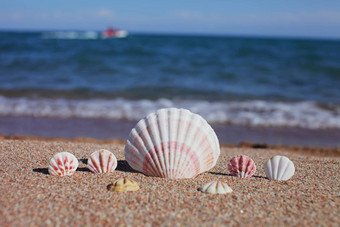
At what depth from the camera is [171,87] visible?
41.1 feet

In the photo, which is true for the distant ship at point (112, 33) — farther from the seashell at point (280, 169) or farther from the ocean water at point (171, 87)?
the seashell at point (280, 169)

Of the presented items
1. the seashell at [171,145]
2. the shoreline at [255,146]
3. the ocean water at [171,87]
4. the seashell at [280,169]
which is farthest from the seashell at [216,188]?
the ocean water at [171,87]

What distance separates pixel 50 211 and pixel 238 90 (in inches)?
415

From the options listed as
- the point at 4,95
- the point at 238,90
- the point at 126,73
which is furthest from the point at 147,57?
the point at 4,95

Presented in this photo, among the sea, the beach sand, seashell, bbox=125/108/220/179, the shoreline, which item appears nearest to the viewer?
the beach sand

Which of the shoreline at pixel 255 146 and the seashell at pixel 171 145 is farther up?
the seashell at pixel 171 145

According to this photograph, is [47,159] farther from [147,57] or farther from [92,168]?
[147,57]

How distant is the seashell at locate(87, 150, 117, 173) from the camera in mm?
3295

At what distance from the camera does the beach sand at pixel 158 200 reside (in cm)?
231

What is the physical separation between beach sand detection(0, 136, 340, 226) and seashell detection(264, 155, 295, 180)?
71 mm

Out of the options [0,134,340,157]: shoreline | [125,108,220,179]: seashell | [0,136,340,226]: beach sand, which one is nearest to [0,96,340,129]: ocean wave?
[0,134,340,157]: shoreline

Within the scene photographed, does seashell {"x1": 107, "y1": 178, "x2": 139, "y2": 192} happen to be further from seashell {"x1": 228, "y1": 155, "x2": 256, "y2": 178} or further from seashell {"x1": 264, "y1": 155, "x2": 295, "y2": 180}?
Result: seashell {"x1": 264, "y1": 155, "x2": 295, "y2": 180}

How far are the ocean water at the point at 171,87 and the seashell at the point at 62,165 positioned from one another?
17.3 ft

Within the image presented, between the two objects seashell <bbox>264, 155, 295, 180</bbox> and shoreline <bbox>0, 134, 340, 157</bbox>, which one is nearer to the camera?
seashell <bbox>264, 155, 295, 180</bbox>
